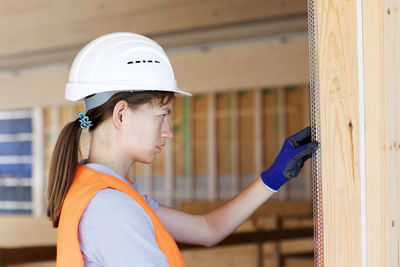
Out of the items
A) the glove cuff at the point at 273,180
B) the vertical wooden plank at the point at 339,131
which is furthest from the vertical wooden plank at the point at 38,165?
the vertical wooden plank at the point at 339,131

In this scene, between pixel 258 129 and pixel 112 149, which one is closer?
pixel 112 149

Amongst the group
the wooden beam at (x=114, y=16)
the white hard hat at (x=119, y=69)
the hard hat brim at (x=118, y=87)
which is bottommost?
the hard hat brim at (x=118, y=87)

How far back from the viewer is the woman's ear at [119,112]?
153cm

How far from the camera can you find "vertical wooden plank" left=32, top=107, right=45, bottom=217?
10672 millimetres

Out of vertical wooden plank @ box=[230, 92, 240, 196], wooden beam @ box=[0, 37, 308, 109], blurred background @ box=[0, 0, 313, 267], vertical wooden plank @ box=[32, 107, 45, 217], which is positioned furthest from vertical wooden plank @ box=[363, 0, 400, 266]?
vertical wooden plank @ box=[32, 107, 45, 217]

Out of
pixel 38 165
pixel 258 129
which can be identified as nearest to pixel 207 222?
pixel 258 129

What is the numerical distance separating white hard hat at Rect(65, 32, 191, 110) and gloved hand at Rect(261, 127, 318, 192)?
0.38 m

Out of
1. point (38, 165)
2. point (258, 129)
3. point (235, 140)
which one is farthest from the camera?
point (38, 165)

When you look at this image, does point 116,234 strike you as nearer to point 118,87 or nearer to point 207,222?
point 118,87

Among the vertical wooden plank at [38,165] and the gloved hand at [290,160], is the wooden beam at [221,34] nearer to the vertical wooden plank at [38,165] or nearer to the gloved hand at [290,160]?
the vertical wooden plank at [38,165]

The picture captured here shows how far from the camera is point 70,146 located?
1593mm

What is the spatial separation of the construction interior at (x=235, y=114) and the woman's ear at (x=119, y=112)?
16cm

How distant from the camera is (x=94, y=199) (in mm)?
1411

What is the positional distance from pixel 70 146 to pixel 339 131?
28.4 inches
